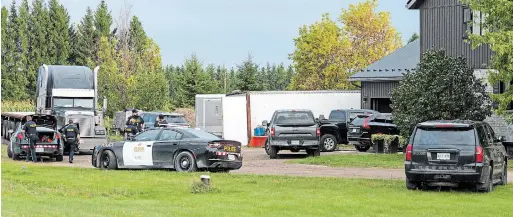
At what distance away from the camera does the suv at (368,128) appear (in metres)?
36.2

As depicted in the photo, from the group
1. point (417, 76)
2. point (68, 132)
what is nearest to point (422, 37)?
point (417, 76)

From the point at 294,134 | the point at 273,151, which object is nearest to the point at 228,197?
the point at 294,134

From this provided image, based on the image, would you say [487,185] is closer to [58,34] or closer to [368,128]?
[368,128]

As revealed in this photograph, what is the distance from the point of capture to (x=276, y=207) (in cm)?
1538

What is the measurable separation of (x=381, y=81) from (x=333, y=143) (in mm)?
9534

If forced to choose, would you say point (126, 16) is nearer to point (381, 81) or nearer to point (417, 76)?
point (381, 81)

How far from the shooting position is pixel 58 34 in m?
96.0

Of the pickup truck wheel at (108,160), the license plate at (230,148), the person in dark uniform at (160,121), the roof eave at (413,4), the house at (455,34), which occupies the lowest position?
the pickup truck wheel at (108,160)

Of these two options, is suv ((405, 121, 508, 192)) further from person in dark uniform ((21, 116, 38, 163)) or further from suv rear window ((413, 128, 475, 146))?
person in dark uniform ((21, 116, 38, 163))

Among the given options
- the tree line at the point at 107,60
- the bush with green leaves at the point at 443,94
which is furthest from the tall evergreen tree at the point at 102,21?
the bush with green leaves at the point at 443,94

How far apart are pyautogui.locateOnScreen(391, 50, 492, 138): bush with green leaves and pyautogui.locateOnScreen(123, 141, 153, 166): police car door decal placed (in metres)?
10.1

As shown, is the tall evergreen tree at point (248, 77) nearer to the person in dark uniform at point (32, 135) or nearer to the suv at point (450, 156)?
the person in dark uniform at point (32, 135)

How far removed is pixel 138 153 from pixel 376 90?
23.4 m

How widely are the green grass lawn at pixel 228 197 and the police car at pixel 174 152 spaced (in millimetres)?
1229
